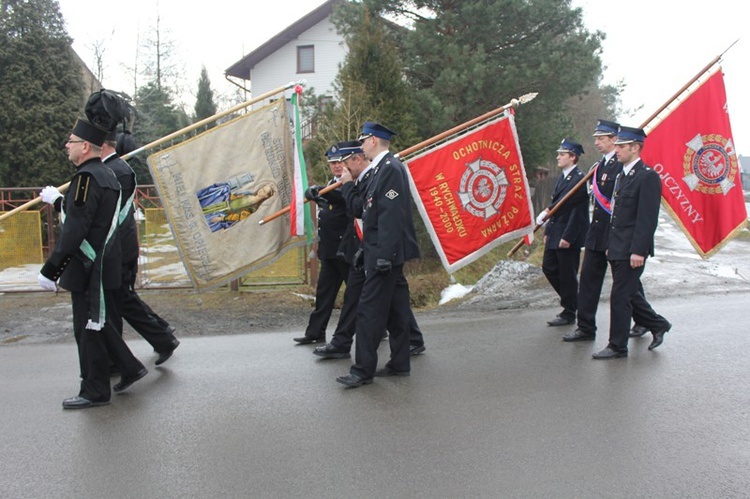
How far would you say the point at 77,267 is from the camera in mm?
4621

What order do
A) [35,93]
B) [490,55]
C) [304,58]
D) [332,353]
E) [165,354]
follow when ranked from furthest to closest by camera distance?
[304,58] < [35,93] < [490,55] < [332,353] < [165,354]

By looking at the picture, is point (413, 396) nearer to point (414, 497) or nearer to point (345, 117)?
point (414, 497)

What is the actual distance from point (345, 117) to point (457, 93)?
4.49m

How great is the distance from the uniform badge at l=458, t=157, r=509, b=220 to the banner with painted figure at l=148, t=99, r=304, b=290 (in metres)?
1.85

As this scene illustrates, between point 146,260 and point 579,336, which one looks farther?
point 146,260

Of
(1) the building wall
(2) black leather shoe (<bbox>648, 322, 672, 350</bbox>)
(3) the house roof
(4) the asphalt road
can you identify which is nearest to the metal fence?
(4) the asphalt road

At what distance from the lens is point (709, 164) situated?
21.4 feet

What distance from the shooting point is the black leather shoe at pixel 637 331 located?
6.33 metres

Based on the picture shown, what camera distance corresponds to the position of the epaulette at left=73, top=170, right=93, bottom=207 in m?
4.50

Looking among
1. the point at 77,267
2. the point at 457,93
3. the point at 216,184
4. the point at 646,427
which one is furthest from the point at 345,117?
the point at 646,427

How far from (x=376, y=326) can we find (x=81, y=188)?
2252 millimetres

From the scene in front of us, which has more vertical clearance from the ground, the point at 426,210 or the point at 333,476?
the point at 426,210

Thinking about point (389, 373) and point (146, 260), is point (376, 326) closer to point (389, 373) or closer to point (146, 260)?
point (389, 373)

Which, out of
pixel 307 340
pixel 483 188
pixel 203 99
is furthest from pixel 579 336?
pixel 203 99
